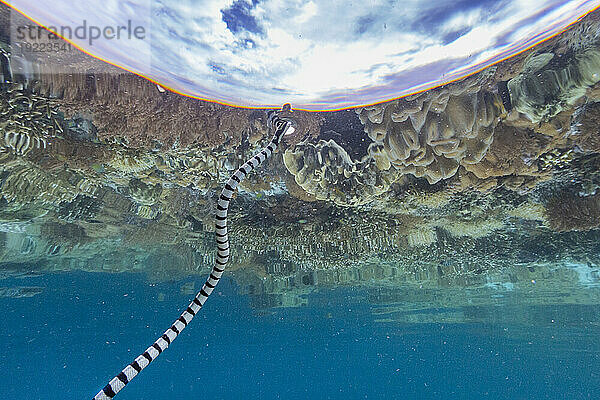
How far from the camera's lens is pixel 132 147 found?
5.87 m

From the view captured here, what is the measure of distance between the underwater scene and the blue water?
1.81 metres

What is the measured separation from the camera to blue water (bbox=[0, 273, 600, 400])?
64.5ft

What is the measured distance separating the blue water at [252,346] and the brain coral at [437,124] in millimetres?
12979

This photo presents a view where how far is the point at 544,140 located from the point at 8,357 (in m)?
37.3

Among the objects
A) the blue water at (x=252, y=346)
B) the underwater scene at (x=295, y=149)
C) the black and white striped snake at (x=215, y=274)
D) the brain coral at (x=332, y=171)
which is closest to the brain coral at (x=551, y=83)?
the underwater scene at (x=295, y=149)

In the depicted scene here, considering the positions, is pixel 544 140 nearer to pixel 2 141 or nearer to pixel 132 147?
pixel 132 147

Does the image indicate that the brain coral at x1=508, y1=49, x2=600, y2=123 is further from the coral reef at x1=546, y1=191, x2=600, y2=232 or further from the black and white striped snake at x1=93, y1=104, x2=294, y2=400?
the coral reef at x1=546, y1=191, x2=600, y2=232

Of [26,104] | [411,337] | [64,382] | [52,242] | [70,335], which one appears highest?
[26,104]

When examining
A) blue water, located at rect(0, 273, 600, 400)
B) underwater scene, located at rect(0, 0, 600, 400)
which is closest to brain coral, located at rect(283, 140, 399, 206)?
underwater scene, located at rect(0, 0, 600, 400)

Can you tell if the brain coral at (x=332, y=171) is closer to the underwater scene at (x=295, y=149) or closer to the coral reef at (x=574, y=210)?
the underwater scene at (x=295, y=149)

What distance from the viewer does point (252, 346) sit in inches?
1345

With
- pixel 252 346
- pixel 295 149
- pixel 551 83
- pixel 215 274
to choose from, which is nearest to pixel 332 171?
pixel 295 149

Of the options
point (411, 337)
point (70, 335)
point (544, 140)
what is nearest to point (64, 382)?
point (70, 335)

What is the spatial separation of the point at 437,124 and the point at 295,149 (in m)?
2.02
